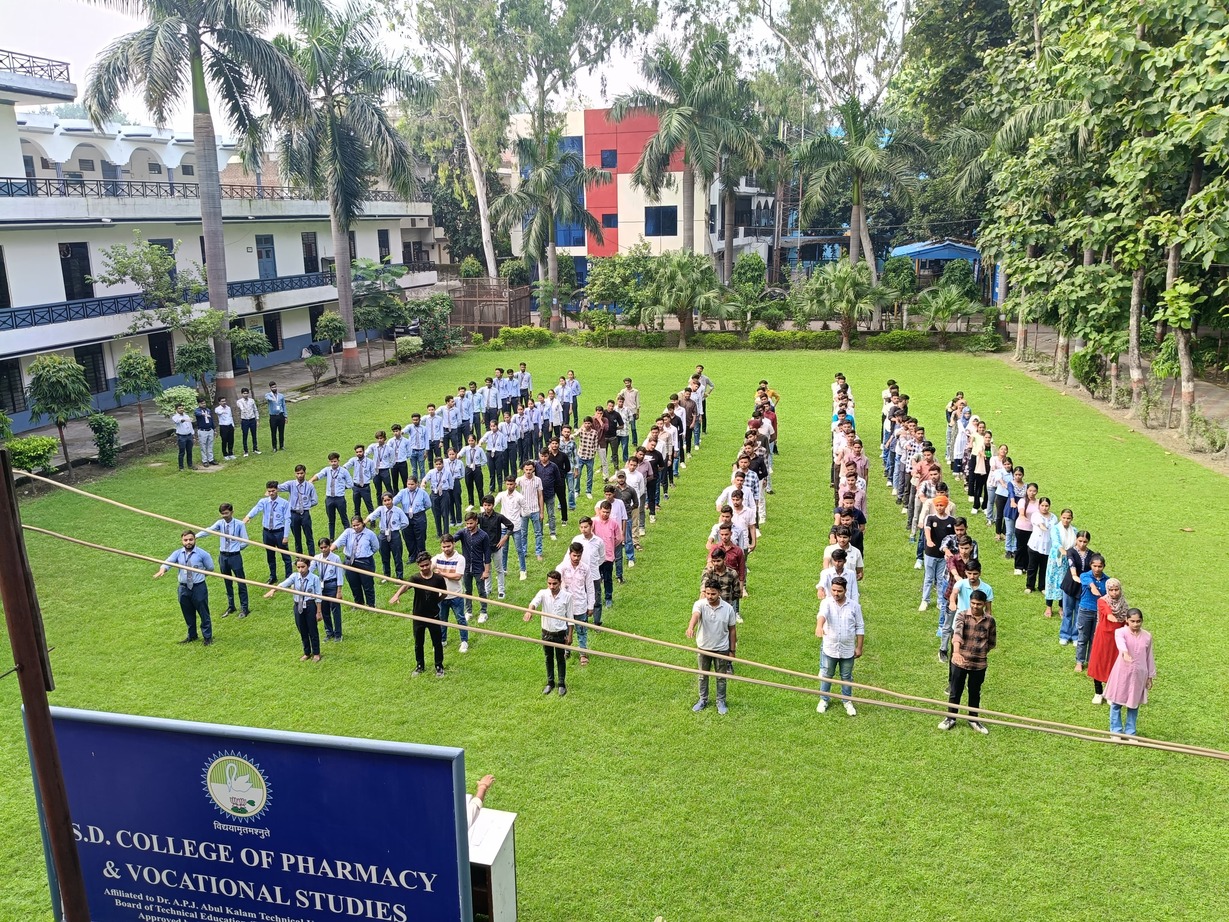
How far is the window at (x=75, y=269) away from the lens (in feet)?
75.7

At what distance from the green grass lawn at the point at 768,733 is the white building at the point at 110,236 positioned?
8856mm

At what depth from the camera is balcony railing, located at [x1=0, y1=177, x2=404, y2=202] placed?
21.0 metres

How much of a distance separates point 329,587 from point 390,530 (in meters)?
1.84

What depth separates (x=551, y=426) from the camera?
18688 mm

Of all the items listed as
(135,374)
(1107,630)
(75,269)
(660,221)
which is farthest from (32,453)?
(660,221)

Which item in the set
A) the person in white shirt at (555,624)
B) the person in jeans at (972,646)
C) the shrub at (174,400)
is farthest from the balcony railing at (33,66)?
the person in jeans at (972,646)

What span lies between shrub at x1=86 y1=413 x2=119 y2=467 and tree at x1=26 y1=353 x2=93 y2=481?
53cm

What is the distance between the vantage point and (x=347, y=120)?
26.4 metres

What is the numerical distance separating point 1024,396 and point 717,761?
60.9ft

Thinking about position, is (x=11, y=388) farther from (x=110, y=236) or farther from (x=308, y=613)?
(x=308, y=613)

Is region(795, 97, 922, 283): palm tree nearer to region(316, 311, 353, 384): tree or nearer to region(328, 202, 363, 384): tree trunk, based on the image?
region(328, 202, 363, 384): tree trunk

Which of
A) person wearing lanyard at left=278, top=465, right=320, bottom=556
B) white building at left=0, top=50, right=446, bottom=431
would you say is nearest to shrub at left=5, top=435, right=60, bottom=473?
white building at left=0, top=50, right=446, bottom=431

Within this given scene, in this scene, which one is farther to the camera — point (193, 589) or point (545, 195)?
point (545, 195)

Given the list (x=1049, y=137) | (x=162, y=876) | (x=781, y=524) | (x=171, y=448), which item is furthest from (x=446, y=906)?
(x=1049, y=137)
